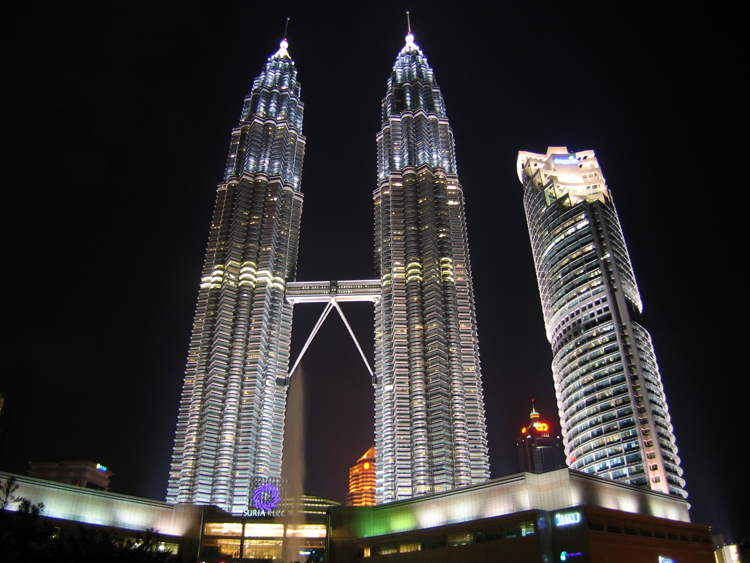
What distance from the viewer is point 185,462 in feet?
538

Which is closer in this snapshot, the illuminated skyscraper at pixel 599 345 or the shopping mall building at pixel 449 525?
the shopping mall building at pixel 449 525

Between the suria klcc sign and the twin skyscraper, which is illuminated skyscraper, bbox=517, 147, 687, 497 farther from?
the suria klcc sign

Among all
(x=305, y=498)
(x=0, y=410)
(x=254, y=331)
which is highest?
(x=254, y=331)

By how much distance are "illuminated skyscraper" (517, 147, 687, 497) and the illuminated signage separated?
199 ft

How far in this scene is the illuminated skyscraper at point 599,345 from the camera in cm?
14138

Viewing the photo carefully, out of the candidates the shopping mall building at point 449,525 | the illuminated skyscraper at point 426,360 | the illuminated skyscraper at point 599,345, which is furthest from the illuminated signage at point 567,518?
the illuminated skyscraper at point 426,360

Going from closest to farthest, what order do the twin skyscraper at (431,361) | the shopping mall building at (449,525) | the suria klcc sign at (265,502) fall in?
the shopping mall building at (449,525)
the suria klcc sign at (265,502)
the twin skyscraper at (431,361)

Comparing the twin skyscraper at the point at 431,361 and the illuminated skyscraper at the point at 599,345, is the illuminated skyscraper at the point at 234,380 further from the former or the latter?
the illuminated skyscraper at the point at 599,345

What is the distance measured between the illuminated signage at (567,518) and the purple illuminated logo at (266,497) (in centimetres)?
6476

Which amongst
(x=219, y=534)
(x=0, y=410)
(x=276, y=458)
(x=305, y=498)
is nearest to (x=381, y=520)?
(x=219, y=534)

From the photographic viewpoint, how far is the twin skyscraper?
495 feet

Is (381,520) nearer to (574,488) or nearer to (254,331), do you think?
(574,488)

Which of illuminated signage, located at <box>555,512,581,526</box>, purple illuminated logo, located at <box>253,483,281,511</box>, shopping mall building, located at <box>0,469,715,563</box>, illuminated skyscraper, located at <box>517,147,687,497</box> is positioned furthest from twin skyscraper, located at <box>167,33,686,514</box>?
illuminated signage, located at <box>555,512,581,526</box>

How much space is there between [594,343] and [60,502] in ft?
435
